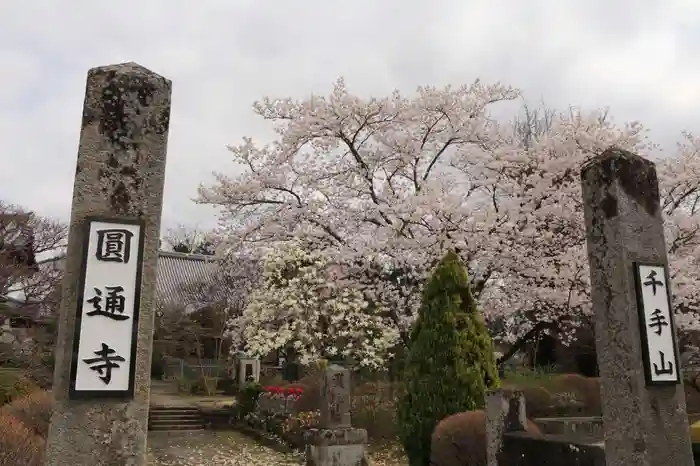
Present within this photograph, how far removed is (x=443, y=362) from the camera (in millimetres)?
8578

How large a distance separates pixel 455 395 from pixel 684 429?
15.0 feet

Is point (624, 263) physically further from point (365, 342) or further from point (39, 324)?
point (39, 324)

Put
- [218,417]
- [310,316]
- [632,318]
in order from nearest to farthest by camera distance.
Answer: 1. [632,318]
2. [310,316]
3. [218,417]

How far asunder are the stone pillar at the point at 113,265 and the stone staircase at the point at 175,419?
1474cm

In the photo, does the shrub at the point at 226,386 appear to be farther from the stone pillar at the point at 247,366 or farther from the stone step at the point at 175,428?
the stone step at the point at 175,428

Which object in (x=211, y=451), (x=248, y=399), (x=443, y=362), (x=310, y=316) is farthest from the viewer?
(x=248, y=399)

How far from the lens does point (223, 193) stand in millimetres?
12555

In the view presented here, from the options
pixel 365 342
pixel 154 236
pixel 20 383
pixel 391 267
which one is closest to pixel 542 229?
pixel 391 267

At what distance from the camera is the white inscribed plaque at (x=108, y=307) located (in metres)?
3.09

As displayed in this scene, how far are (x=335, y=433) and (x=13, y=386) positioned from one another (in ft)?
19.1

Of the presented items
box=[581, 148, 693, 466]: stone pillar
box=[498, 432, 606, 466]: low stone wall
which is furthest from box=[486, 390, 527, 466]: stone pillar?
box=[581, 148, 693, 466]: stone pillar

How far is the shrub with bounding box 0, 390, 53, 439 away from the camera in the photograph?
24.0 feet

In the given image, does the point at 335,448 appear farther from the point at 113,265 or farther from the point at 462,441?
the point at 113,265

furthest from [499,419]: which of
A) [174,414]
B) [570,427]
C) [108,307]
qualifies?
[174,414]
